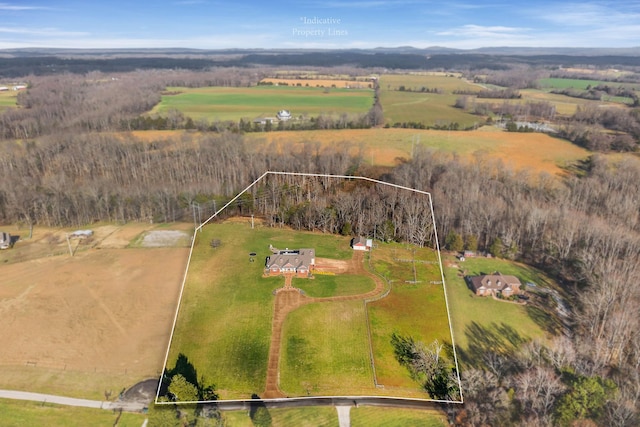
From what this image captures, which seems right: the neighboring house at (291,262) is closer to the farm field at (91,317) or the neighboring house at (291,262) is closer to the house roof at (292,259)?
the house roof at (292,259)

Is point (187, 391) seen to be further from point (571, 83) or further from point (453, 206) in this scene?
point (571, 83)

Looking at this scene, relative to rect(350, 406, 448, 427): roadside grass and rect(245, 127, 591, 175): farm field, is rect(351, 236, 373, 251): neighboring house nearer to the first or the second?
rect(350, 406, 448, 427): roadside grass

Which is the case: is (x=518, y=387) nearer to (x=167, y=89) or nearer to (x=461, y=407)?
(x=461, y=407)

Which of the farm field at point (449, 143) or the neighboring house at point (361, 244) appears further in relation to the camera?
the farm field at point (449, 143)

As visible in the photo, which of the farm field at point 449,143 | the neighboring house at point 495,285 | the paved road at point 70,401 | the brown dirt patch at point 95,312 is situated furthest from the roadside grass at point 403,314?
the farm field at point 449,143

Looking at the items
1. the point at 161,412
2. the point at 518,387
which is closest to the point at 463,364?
the point at 518,387
